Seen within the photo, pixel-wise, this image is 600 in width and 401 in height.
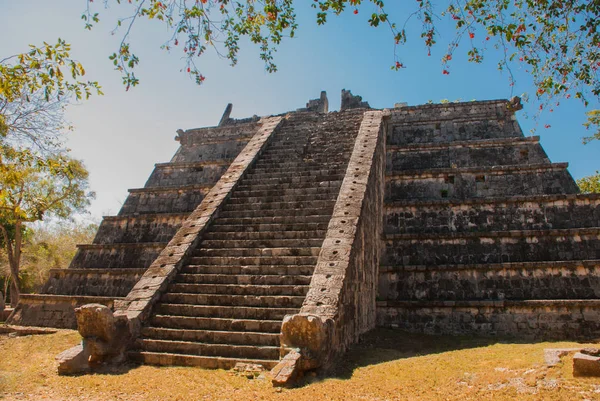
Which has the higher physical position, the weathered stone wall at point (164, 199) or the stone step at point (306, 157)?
the stone step at point (306, 157)

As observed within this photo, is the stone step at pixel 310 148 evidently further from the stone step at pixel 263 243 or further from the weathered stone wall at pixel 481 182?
the stone step at pixel 263 243

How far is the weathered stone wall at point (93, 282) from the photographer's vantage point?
461 inches

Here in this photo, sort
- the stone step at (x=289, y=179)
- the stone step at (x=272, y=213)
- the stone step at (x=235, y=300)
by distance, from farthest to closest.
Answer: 1. the stone step at (x=289, y=179)
2. the stone step at (x=272, y=213)
3. the stone step at (x=235, y=300)

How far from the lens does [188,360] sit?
6.52 m

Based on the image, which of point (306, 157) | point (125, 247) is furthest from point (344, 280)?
point (125, 247)

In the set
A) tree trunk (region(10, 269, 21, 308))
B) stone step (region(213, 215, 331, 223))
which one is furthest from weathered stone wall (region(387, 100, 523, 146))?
tree trunk (region(10, 269, 21, 308))

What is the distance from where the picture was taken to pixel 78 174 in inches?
859

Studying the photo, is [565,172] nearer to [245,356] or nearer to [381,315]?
[381,315]

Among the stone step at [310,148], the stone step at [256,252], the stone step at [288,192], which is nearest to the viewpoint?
the stone step at [256,252]

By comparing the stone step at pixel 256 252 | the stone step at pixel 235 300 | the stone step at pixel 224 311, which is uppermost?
the stone step at pixel 256 252

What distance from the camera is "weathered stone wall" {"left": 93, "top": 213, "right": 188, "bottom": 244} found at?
13.1 m

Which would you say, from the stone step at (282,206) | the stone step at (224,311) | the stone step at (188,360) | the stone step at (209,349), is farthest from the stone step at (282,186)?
the stone step at (188,360)

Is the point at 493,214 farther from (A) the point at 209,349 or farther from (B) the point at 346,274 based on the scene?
(A) the point at 209,349

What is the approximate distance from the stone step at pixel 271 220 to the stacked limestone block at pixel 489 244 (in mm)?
2227
